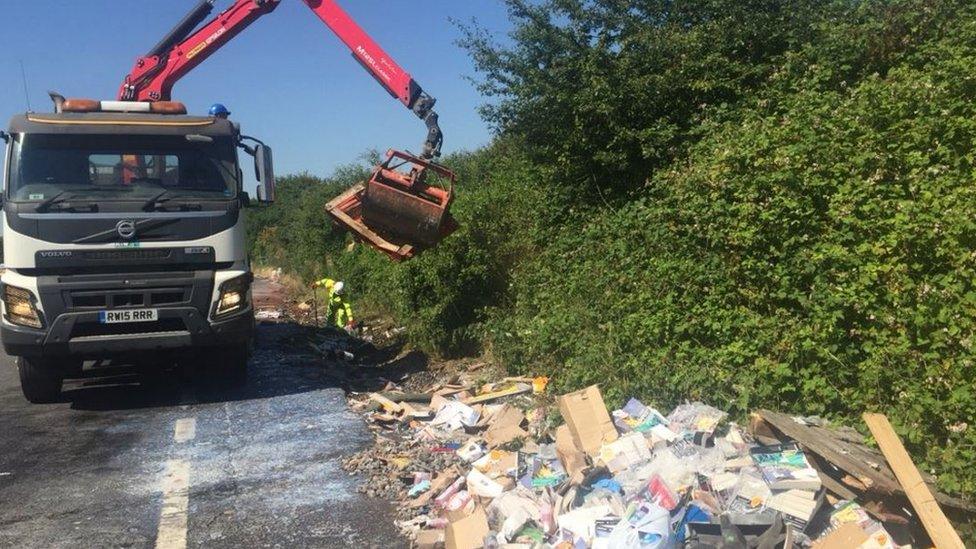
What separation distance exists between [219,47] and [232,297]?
3.87 metres

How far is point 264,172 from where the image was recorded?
355 inches

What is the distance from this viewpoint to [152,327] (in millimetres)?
8297

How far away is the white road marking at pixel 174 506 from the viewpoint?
5.17 m

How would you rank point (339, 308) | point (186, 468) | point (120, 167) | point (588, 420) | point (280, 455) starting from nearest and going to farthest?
point (588, 420)
point (186, 468)
point (280, 455)
point (120, 167)
point (339, 308)

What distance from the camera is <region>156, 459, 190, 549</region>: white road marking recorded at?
5172 millimetres

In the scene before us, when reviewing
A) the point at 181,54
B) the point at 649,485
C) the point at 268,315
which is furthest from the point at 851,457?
the point at 268,315

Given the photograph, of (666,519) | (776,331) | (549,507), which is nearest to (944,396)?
(776,331)

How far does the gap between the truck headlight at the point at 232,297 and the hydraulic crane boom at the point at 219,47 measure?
9.26ft

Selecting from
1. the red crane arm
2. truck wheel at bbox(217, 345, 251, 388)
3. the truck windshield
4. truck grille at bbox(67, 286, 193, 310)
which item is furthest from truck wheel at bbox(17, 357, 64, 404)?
the red crane arm

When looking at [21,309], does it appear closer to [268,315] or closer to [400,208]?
[400,208]

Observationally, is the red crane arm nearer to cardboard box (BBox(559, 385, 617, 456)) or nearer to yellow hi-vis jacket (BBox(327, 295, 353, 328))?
yellow hi-vis jacket (BBox(327, 295, 353, 328))

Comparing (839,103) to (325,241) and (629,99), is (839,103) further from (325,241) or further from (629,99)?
(325,241)

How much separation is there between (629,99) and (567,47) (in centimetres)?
114

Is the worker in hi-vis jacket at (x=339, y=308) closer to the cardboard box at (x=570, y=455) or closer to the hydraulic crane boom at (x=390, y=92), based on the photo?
the hydraulic crane boom at (x=390, y=92)
